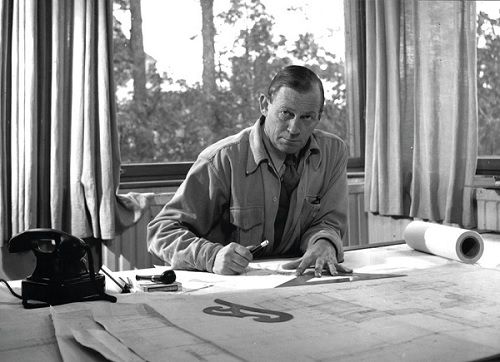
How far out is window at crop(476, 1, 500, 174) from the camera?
3.35 meters

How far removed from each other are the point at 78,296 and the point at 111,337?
334mm

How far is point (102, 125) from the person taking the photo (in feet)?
9.66

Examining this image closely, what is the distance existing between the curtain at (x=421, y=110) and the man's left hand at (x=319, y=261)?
1.38 m

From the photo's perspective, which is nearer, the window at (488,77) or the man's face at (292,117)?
the man's face at (292,117)

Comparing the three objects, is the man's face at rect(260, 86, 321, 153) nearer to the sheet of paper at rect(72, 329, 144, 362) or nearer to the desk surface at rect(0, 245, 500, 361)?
the desk surface at rect(0, 245, 500, 361)

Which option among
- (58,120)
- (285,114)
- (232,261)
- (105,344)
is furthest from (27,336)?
(58,120)

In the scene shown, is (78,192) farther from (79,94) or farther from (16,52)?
(16,52)

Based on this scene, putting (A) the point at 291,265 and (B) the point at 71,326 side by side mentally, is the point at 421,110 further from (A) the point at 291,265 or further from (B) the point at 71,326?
(B) the point at 71,326

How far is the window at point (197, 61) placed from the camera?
132 inches

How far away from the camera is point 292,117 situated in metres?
2.24

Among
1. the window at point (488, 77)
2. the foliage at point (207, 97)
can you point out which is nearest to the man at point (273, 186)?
the foliage at point (207, 97)

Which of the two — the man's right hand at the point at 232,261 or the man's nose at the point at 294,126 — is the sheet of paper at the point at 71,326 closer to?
the man's right hand at the point at 232,261

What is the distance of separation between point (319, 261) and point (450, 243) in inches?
15.4

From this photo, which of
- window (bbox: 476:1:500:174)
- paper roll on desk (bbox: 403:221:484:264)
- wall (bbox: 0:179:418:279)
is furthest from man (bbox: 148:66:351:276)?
window (bbox: 476:1:500:174)
